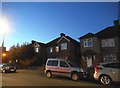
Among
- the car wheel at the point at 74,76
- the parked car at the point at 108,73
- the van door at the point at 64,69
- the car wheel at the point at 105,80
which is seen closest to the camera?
the parked car at the point at 108,73

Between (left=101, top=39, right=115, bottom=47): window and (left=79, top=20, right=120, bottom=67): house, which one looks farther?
(left=101, top=39, right=115, bottom=47): window

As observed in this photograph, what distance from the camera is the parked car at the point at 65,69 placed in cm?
1429

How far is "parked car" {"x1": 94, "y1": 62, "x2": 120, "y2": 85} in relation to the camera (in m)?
11.1

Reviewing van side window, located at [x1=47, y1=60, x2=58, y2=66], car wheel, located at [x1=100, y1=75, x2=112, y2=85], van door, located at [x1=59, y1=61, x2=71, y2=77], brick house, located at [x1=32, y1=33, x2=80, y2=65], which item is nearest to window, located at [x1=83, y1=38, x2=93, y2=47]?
brick house, located at [x1=32, y1=33, x2=80, y2=65]

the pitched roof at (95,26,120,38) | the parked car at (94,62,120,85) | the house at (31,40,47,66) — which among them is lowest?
the parked car at (94,62,120,85)

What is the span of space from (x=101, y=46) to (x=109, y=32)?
283cm

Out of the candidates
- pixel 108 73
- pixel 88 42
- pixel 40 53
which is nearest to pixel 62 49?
pixel 88 42

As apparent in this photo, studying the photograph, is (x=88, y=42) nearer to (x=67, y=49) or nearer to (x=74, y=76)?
(x=67, y=49)

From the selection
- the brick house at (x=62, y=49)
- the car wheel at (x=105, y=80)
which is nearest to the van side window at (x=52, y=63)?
Answer: the car wheel at (x=105, y=80)

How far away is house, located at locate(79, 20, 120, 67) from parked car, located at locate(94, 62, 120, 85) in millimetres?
16397

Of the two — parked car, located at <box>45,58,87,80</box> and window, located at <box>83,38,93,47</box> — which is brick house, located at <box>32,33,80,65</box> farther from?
parked car, located at <box>45,58,87,80</box>

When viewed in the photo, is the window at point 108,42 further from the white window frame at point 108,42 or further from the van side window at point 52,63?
the van side window at point 52,63

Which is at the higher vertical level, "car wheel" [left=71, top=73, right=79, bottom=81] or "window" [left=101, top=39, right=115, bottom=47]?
"window" [left=101, top=39, right=115, bottom=47]

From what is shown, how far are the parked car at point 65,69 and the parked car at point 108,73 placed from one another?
2.29 m
